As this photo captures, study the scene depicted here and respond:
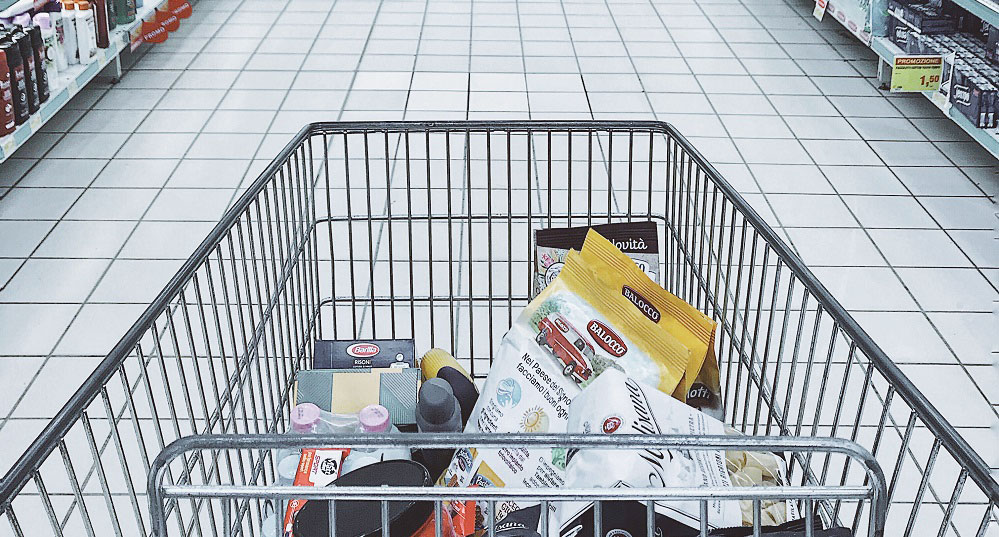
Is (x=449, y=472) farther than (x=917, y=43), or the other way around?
(x=917, y=43)

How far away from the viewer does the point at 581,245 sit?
1.65 metres

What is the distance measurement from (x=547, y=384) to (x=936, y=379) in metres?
1.53

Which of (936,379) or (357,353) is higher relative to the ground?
(357,353)

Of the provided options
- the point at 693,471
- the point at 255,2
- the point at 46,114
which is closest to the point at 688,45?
the point at 255,2

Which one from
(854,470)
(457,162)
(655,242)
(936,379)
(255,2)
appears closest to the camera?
(655,242)

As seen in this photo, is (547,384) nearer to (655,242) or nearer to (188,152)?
(655,242)

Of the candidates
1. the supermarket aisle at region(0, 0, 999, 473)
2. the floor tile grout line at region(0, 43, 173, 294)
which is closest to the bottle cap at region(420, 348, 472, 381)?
the supermarket aisle at region(0, 0, 999, 473)

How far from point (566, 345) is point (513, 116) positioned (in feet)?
10.3

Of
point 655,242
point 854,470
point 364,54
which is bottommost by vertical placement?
point 854,470

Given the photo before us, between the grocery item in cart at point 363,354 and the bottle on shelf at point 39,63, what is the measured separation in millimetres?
2763

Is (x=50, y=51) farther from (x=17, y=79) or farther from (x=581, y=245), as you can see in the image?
(x=581, y=245)

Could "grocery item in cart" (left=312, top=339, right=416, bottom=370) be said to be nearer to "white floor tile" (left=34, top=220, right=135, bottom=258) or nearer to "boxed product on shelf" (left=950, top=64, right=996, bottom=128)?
"white floor tile" (left=34, top=220, right=135, bottom=258)

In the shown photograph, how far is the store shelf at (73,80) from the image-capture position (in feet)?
12.0

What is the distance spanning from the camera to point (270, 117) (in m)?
4.45
